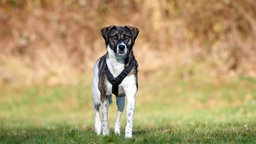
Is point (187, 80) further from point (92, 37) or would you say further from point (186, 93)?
point (92, 37)

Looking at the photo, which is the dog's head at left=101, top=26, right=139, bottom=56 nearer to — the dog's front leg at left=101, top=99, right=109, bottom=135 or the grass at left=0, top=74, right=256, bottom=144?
the dog's front leg at left=101, top=99, right=109, bottom=135

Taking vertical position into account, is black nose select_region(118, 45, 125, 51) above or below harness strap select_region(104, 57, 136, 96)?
above

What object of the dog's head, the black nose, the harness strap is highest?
the dog's head

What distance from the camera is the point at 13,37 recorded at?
31.0 m

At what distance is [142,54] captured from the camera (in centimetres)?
2717

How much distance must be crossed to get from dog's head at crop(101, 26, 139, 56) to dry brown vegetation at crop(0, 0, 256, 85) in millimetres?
15186

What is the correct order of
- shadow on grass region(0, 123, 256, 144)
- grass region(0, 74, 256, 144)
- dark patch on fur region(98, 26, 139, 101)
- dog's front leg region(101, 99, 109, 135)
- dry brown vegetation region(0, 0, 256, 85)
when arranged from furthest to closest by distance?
dry brown vegetation region(0, 0, 256, 85) < grass region(0, 74, 256, 144) < dog's front leg region(101, 99, 109, 135) < dark patch on fur region(98, 26, 139, 101) < shadow on grass region(0, 123, 256, 144)

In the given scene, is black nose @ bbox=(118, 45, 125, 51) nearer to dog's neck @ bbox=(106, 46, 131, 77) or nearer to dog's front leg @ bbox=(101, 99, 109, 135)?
dog's neck @ bbox=(106, 46, 131, 77)

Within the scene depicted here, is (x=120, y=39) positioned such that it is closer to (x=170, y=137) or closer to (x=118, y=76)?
(x=118, y=76)

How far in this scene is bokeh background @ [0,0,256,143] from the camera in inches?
911

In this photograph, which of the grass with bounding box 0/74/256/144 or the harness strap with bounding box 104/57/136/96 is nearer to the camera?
the harness strap with bounding box 104/57/136/96

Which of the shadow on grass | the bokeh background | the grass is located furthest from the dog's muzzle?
the bokeh background

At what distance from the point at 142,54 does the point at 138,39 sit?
0.95 meters

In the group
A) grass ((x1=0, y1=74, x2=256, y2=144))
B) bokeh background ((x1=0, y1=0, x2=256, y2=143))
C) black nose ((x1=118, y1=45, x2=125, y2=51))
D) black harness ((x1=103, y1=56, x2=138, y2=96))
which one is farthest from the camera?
bokeh background ((x1=0, y1=0, x2=256, y2=143))
